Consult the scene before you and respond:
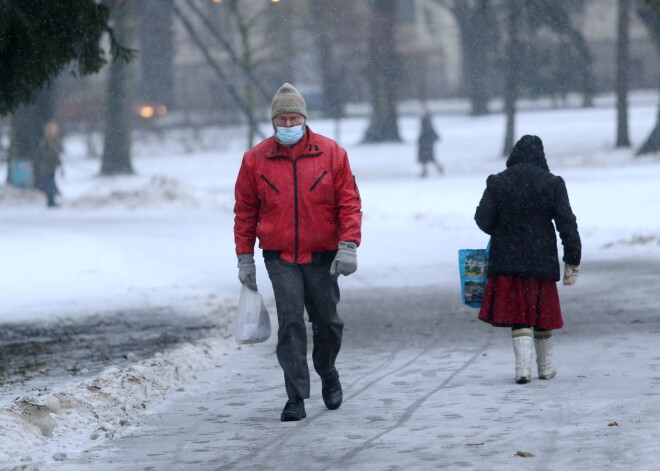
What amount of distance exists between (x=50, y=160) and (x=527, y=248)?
786 inches

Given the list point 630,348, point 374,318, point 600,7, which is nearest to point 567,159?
point 374,318

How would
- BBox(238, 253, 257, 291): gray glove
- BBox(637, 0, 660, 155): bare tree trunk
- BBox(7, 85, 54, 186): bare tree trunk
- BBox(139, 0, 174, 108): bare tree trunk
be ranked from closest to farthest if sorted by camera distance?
1. BBox(238, 253, 257, 291): gray glove
2. BBox(637, 0, 660, 155): bare tree trunk
3. BBox(7, 85, 54, 186): bare tree trunk
4. BBox(139, 0, 174, 108): bare tree trunk

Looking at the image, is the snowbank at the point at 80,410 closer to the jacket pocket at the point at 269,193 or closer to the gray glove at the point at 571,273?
the jacket pocket at the point at 269,193

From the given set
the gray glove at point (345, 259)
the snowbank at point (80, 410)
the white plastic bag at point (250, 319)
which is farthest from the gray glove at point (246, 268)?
the snowbank at point (80, 410)

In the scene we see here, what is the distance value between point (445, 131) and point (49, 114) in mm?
16978

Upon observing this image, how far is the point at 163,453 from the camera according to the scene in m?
6.34

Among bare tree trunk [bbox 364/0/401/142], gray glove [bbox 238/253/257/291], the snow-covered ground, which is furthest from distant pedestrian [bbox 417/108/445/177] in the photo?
gray glove [bbox 238/253/257/291]

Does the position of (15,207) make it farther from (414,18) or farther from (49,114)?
(414,18)

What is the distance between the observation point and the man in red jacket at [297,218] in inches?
277

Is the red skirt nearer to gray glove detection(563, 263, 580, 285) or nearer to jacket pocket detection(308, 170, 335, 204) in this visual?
gray glove detection(563, 263, 580, 285)

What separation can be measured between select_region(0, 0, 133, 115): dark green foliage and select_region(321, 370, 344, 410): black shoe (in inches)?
167

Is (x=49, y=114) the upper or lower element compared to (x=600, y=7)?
lower

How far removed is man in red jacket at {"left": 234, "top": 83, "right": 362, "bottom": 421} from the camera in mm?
7035

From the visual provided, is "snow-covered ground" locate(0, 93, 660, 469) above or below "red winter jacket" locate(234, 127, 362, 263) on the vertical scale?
below
